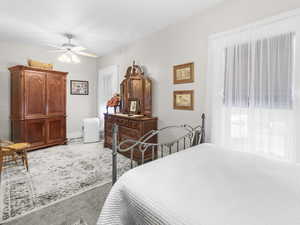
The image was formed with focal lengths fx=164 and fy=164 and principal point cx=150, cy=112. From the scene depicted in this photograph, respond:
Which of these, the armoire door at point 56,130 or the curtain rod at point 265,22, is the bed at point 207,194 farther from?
the armoire door at point 56,130

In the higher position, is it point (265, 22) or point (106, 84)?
point (265, 22)

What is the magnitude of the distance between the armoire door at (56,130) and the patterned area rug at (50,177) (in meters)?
0.38

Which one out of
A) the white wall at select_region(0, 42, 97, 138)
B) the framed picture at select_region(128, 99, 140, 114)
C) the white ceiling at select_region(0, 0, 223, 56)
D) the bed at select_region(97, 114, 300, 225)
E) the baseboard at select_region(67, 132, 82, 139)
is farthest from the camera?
the baseboard at select_region(67, 132, 82, 139)

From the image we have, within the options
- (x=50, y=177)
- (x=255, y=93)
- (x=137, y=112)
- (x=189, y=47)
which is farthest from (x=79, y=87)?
(x=255, y=93)

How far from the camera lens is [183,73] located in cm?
288

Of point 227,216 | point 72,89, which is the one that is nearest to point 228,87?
point 227,216

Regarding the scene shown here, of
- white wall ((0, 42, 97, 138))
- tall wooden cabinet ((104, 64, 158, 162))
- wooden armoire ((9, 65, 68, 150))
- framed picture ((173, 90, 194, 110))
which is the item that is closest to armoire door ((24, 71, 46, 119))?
wooden armoire ((9, 65, 68, 150))

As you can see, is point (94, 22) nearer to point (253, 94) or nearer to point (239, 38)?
point (239, 38)

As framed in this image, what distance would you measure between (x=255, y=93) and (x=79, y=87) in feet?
15.7

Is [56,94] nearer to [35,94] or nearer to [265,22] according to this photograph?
[35,94]

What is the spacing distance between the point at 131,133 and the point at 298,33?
9.42 feet

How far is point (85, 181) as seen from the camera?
2.46 metres

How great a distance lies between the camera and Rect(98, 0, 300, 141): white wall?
82.7 inches

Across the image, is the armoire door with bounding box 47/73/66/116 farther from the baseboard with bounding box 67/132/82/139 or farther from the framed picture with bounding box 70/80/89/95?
the baseboard with bounding box 67/132/82/139
